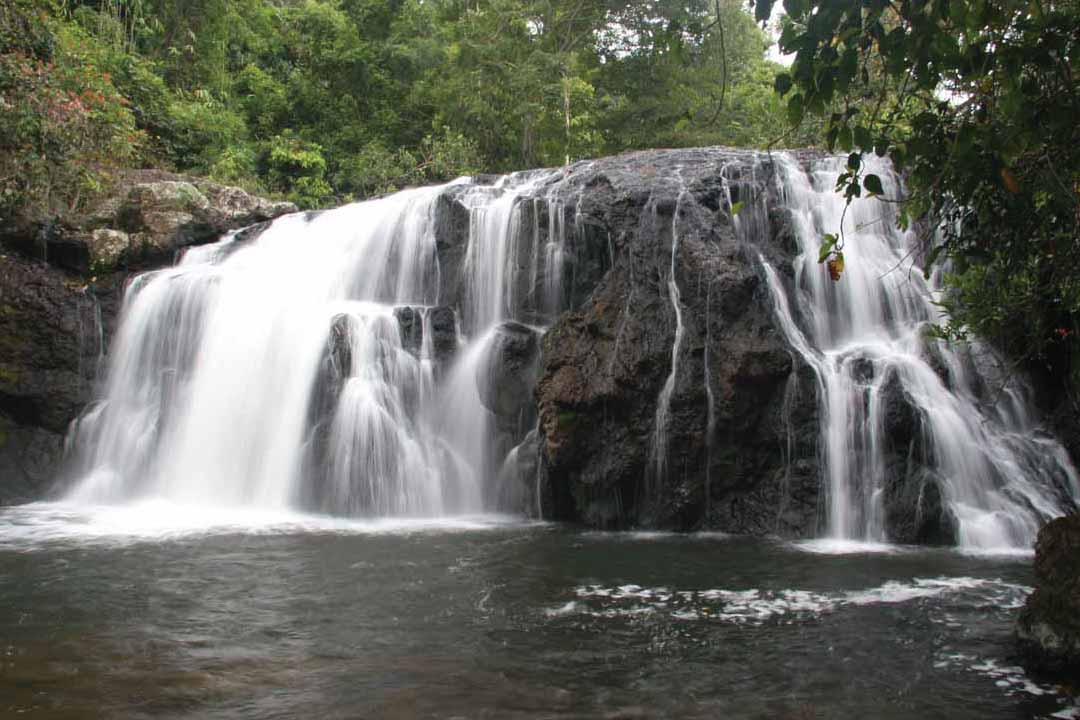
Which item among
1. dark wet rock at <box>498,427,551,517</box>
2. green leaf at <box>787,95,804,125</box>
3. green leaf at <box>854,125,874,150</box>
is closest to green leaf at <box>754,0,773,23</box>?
green leaf at <box>787,95,804,125</box>

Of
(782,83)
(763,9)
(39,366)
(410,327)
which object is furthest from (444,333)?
(763,9)

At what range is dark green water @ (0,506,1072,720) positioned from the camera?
479 centimetres

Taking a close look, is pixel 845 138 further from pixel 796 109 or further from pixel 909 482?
pixel 909 482

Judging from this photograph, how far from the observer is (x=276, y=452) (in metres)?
11.8

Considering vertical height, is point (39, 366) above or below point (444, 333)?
below

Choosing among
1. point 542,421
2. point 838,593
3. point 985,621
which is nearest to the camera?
point 985,621

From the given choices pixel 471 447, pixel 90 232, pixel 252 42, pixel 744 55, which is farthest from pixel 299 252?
pixel 744 55

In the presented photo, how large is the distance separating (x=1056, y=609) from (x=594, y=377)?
20.8ft

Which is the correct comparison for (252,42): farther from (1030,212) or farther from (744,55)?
(1030,212)

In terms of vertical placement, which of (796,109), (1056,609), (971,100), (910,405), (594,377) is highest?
(971,100)

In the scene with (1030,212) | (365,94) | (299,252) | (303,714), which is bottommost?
(303,714)

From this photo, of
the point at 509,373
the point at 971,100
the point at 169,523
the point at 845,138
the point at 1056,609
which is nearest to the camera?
the point at 845,138

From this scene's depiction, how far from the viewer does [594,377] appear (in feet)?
35.4

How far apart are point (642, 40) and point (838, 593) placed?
20119 mm
